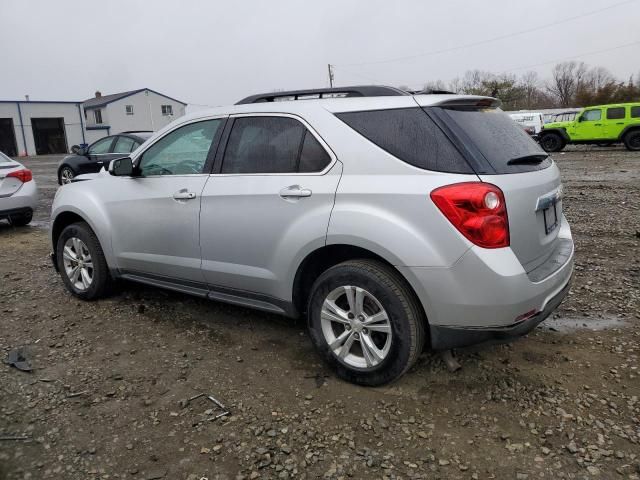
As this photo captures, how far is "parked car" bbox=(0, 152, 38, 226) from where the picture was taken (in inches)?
304

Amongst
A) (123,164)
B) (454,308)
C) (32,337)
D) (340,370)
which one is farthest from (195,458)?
(123,164)

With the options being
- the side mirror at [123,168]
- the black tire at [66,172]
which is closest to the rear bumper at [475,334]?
the side mirror at [123,168]

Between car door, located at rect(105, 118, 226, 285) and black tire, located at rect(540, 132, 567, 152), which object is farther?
black tire, located at rect(540, 132, 567, 152)

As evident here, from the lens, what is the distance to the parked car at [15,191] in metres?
7.72

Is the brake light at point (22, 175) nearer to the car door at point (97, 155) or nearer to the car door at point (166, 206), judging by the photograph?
the car door at point (97, 155)

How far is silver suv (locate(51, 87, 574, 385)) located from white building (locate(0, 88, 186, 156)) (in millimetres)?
44240

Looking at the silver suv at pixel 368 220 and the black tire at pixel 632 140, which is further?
the black tire at pixel 632 140

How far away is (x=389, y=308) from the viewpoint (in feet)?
9.24

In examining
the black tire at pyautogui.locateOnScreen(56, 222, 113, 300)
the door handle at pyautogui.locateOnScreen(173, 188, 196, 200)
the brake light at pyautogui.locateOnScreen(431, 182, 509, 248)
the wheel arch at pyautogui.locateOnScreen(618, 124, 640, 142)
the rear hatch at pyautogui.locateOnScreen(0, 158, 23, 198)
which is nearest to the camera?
the brake light at pyautogui.locateOnScreen(431, 182, 509, 248)

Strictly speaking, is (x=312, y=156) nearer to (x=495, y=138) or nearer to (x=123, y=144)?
(x=495, y=138)

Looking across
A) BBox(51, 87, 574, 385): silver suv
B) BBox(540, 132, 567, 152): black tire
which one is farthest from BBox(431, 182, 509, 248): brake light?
BBox(540, 132, 567, 152): black tire

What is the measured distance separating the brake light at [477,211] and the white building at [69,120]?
46.0 m

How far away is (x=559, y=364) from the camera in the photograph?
325cm

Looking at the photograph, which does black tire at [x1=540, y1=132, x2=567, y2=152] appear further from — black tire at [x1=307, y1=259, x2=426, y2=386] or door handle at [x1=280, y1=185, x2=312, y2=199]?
black tire at [x1=307, y1=259, x2=426, y2=386]
